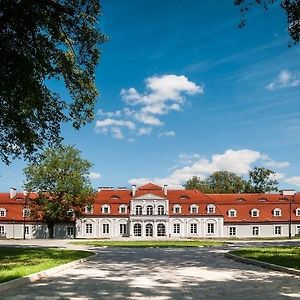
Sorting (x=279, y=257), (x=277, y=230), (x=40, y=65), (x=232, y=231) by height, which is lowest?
(x=232, y=231)

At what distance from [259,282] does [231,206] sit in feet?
216

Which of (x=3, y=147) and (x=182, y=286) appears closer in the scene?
(x=182, y=286)

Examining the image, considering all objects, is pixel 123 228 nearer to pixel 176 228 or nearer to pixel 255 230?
pixel 176 228

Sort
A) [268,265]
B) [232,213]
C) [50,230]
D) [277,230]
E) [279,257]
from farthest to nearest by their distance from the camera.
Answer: [232,213]
[277,230]
[50,230]
[279,257]
[268,265]

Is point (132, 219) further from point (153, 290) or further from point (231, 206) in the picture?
point (153, 290)

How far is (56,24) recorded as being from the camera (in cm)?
2033

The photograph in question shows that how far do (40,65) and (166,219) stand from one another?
189ft

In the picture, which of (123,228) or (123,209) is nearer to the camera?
(123,228)

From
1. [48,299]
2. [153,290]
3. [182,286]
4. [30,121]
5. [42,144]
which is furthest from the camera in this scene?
[42,144]

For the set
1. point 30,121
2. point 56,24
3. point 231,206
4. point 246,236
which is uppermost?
point 56,24

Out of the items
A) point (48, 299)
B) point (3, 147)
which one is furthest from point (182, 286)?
point (3, 147)

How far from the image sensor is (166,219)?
76438 millimetres

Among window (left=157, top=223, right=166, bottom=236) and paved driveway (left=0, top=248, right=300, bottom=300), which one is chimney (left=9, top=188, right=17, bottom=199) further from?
paved driveway (left=0, top=248, right=300, bottom=300)

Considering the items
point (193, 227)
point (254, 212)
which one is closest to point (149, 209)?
point (193, 227)
